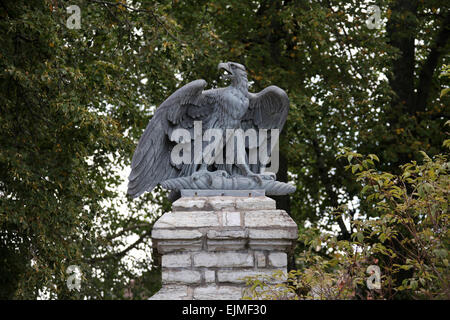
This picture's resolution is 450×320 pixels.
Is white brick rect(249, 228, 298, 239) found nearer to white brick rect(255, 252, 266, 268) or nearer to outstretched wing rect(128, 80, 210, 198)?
white brick rect(255, 252, 266, 268)

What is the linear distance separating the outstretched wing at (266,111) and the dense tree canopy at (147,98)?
8.55 ft

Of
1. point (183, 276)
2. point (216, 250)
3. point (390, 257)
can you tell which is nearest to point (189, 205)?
point (216, 250)

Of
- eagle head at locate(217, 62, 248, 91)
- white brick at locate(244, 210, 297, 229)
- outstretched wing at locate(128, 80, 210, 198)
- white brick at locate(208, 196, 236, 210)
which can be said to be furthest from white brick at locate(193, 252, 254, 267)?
eagle head at locate(217, 62, 248, 91)

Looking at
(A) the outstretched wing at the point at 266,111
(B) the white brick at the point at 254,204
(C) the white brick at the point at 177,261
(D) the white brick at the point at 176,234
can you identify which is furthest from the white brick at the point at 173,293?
(A) the outstretched wing at the point at 266,111

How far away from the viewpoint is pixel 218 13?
12.7 meters

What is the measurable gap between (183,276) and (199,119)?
4.92ft

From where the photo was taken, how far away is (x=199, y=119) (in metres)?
6.78

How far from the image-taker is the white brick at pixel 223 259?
240 inches

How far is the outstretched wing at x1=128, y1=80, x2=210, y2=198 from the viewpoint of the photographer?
6.58 meters

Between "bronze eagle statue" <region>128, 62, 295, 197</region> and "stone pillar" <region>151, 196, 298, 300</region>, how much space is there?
59cm

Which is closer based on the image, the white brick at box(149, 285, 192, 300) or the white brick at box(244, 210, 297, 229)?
the white brick at box(149, 285, 192, 300)

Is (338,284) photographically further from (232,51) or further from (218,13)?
(218,13)

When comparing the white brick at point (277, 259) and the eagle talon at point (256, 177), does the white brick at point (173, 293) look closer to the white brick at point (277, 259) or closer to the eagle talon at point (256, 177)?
the white brick at point (277, 259)
